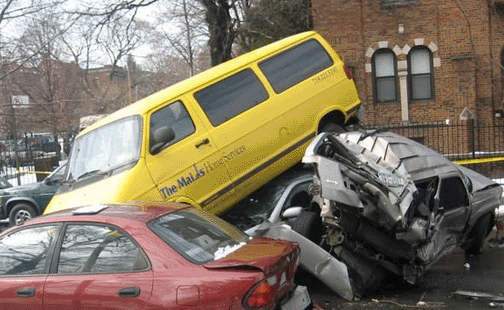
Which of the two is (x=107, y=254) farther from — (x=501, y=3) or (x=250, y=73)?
(x=501, y=3)

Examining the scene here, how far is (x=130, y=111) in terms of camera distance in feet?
25.4

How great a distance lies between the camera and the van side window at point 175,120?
7.60 metres

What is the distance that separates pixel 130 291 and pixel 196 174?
11.4 feet

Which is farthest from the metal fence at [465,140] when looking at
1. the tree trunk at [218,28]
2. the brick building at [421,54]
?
the tree trunk at [218,28]

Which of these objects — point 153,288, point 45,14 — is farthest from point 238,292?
point 45,14

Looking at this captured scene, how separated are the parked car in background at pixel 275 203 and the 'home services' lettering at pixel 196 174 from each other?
0.73 meters

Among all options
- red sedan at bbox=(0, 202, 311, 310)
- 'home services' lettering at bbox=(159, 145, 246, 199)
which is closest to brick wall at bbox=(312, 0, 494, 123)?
'home services' lettering at bbox=(159, 145, 246, 199)

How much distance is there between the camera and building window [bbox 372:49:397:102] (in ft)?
65.2

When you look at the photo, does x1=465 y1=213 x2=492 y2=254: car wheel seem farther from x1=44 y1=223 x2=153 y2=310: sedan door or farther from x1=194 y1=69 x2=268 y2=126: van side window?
x1=44 y1=223 x2=153 y2=310: sedan door

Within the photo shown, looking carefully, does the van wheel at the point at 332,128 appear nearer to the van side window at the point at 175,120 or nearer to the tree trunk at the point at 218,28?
the van side window at the point at 175,120

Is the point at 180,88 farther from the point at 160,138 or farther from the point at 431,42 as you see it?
the point at 431,42

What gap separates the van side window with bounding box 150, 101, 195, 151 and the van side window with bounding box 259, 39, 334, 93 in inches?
62.0

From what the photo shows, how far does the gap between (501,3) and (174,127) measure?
47.8ft

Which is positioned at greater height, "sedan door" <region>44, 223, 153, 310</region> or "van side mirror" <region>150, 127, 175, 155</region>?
"van side mirror" <region>150, 127, 175, 155</region>
